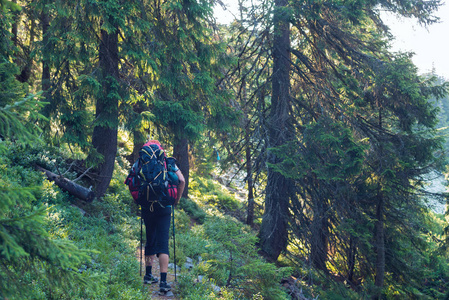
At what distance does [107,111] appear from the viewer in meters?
8.38

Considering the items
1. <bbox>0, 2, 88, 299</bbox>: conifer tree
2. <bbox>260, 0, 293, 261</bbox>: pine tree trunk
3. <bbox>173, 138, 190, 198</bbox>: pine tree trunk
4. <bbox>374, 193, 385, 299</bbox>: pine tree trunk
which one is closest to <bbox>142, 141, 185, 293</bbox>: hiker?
<bbox>0, 2, 88, 299</bbox>: conifer tree

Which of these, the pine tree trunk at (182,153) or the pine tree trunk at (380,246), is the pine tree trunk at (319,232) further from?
the pine tree trunk at (182,153)

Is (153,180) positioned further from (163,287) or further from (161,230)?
(163,287)

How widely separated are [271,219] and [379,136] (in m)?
3.92

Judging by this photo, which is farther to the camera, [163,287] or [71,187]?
[71,187]

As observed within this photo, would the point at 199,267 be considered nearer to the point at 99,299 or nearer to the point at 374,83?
the point at 99,299

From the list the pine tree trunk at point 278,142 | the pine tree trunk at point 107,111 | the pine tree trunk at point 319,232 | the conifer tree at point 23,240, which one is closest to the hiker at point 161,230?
the conifer tree at point 23,240

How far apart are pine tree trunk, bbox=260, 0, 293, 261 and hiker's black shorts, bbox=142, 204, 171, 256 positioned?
499 centimetres

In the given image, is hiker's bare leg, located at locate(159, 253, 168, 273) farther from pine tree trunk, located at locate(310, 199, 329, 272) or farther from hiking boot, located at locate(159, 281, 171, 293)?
pine tree trunk, located at locate(310, 199, 329, 272)

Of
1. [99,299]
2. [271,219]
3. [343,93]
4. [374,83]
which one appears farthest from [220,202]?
[99,299]

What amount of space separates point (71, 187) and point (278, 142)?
5.78m

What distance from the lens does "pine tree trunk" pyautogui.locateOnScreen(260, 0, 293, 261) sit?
33.9ft

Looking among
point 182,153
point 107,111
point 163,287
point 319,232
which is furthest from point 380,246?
point 107,111

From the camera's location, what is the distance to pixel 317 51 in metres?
11.3
